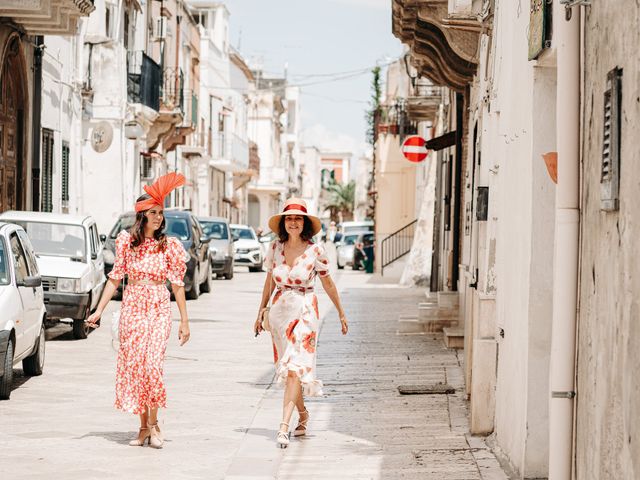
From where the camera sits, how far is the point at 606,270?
5637 mm

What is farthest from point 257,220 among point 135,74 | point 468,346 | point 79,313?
point 468,346

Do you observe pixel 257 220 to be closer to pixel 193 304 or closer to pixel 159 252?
pixel 193 304

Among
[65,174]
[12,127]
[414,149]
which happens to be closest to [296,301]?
[12,127]

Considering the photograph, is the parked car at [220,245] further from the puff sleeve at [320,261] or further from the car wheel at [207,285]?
the puff sleeve at [320,261]

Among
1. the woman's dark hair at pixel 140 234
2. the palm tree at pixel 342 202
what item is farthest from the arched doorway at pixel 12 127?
the palm tree at pixel 342 202

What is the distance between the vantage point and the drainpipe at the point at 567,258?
21.2 feet

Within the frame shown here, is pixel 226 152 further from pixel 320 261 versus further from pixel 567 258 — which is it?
pixel 567 258

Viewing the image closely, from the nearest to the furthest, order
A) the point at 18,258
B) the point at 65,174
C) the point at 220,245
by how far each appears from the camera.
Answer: the point at 18,258 → the point at 65,174 → the point at 220,245

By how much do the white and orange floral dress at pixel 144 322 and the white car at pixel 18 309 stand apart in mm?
2176

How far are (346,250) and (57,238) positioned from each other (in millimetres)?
32116

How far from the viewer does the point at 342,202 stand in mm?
130625

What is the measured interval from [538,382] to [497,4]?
3938 mm

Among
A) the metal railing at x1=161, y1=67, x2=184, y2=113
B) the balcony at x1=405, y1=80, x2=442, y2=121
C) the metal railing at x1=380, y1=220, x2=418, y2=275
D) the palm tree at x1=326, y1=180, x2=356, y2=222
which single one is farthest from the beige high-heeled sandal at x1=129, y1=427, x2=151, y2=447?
the palm tree at x1=326, y1=180, x2=356, y2=222

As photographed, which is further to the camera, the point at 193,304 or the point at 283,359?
the point at 193,304
